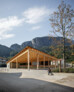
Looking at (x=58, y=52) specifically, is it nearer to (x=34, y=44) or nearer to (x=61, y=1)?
(x=61, y=1)

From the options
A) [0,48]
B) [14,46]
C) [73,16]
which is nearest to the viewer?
[73,16]

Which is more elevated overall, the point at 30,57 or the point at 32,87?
the point at 30,57

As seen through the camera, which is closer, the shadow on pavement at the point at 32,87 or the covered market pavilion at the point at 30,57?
the shadow on pavement at the point at 32,87

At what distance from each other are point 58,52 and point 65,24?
5.52 metres

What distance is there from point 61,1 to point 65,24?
4.54 meters

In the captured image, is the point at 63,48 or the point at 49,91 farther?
the point at 63,48

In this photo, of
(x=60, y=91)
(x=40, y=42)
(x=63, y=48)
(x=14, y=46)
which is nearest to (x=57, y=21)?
(x=63, y=48)

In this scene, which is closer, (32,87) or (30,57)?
(32,87)

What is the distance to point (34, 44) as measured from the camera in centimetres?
15812

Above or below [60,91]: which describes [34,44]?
above

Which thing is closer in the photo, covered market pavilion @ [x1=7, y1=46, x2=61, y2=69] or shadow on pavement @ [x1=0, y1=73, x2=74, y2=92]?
shadow on pavement @ [x1=0, y1=73, x2=74, y2=92]

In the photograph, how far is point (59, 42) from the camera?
21.9m


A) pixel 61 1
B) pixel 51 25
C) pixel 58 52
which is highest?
pixel 61 1

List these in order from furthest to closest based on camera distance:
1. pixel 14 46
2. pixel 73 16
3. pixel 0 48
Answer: pixel 14 46 < pixel 0 48 < pixel 73 16
